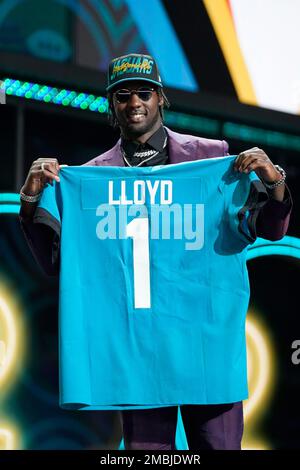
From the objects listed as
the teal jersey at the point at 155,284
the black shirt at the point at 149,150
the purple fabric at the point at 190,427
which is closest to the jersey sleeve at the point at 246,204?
the teal jersey at the point at 155,284

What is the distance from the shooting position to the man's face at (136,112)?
3461 mm

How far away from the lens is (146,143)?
3555 mm

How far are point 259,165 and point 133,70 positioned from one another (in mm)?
568

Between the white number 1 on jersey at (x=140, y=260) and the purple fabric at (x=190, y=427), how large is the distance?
0.40 meters

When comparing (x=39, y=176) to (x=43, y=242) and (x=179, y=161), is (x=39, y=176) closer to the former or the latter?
(x=43, y=242)

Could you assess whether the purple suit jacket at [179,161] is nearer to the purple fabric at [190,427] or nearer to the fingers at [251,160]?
the fingers at [251,160]

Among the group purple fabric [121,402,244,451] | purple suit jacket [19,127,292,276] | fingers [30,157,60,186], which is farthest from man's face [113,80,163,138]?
purple fabric [121,402,244,451]

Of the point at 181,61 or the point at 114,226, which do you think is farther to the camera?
the point at 181,61

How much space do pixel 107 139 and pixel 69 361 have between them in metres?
2.62

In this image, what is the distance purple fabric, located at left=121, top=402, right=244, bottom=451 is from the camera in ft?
11.1

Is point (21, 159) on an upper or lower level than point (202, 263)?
upper
